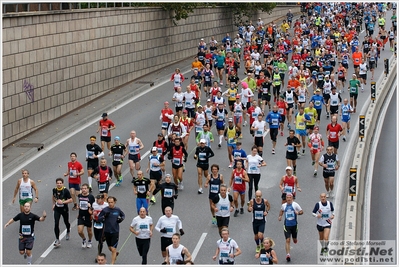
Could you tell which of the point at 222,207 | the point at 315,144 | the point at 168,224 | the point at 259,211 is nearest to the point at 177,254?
the point at 168,224

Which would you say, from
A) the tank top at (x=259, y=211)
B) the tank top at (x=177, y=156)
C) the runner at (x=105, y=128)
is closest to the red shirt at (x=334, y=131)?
the tank top at (x=177, y=156)

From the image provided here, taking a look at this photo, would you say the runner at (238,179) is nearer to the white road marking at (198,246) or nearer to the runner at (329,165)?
the white road marking at (198,246)

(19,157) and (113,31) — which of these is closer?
(19,157)

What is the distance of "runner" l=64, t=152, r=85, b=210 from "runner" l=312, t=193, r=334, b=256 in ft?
18.9

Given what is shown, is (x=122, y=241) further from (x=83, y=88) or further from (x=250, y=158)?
(x=83, y=88)

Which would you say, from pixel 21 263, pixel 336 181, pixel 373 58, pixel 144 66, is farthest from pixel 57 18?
pixel 373 58

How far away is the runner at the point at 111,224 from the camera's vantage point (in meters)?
17.0

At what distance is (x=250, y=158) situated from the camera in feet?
68.3

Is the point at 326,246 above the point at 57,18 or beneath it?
beneath

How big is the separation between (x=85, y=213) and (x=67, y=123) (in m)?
11.8

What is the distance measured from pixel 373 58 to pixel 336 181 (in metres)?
18.2

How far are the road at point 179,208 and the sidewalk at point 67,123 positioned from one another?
0.32 meters

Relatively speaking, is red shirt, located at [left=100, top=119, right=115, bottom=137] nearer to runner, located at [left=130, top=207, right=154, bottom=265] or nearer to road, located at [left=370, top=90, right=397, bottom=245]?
road, located at [left=370, top=90, right=397, bottom=245]

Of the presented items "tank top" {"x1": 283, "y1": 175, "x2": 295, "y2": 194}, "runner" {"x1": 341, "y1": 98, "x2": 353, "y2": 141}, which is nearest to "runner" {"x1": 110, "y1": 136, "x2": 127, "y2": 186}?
"tank top" {"x1": 283, "y1": 175, "x2": 295, "y2": 194}
